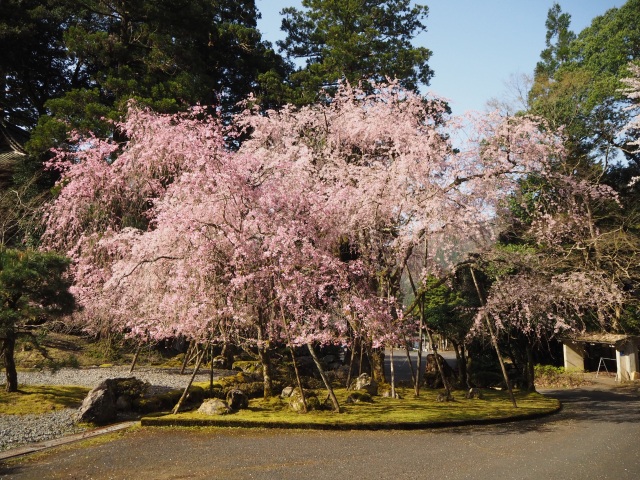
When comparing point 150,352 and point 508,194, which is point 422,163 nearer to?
point 508,194

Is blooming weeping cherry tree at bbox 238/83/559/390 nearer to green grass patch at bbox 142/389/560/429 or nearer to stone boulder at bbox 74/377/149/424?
green grass patch at bbox 142/389/560/429

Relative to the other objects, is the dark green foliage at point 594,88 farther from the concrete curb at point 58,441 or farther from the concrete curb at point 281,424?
the concrete curb at point 58,441

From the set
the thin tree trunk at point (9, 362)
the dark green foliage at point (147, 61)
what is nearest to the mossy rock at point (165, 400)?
the thin tree trunk at point (9, 362)

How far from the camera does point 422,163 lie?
555 inches

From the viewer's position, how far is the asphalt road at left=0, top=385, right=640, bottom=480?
25.6ft

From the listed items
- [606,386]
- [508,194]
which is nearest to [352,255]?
[508,194]

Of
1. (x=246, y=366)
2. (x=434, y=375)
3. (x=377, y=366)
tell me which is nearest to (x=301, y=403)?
(x=377, y=366)

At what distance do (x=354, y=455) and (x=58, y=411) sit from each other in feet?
23.9

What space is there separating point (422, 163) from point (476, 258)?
3.12 m

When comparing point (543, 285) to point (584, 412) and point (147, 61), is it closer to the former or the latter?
point (584, 412)

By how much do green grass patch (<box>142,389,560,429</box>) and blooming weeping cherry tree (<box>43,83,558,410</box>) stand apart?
5.23 ft

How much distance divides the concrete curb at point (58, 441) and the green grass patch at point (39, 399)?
2.19 metres

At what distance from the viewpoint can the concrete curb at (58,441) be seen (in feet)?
29.2

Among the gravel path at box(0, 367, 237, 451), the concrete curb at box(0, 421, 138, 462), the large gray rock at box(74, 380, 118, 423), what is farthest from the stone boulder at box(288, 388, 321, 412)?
the gravel path at box(0, 367, 237, 451)
